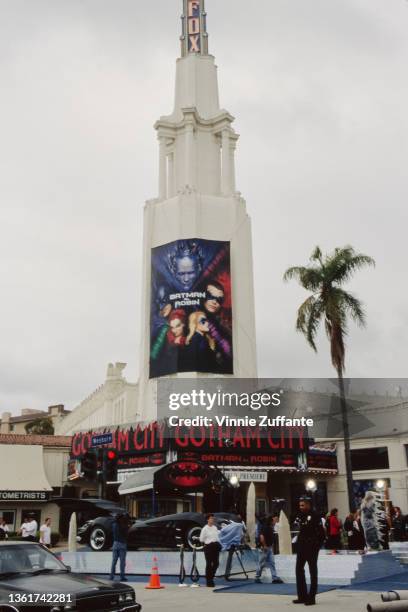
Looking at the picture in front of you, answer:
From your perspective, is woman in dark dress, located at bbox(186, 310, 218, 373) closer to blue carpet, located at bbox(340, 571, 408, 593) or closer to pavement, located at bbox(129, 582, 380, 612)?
blue carpet, located at bbox(340, 571, 408, 593)

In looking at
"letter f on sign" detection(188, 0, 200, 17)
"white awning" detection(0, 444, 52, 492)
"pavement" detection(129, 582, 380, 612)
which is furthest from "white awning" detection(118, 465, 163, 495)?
"letter f on sign" detection(188, 0, 200, 17)

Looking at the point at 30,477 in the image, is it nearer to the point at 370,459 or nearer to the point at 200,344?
the point at 200,344

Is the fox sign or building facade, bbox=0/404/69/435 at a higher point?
the fox sign

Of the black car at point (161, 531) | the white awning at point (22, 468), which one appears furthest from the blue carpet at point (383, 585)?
the white awning at point (22, 468)

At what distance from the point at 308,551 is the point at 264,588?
3.38 metres

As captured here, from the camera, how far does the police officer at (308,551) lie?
11492 millimetres

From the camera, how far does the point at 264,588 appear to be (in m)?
14.4

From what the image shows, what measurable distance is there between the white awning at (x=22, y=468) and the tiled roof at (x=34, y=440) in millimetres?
1240

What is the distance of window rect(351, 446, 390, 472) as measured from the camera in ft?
131

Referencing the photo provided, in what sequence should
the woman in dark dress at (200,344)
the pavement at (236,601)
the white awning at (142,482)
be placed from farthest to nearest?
the woman in dark dress at (200,344) → the white awning at (142,482) → the pavement at (236,601)

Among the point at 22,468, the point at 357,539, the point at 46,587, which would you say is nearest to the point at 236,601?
the point at 46,587

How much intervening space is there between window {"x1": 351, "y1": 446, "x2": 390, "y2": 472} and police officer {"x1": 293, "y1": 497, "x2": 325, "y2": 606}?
97.9 feet

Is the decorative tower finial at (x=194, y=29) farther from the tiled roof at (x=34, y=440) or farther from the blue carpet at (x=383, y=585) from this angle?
the blue carpet at (x=383, y=585)

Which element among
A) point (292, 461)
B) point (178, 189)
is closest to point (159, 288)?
point (178, 189)
